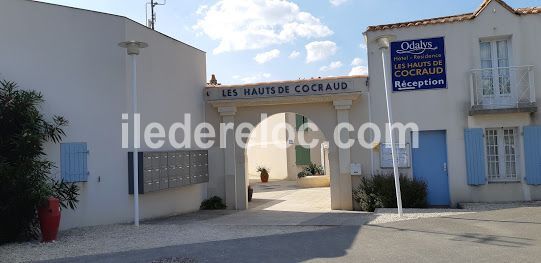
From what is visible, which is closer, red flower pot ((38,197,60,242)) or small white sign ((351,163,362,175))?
red flower pot ((38,197,60,242))

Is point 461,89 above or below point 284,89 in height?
below

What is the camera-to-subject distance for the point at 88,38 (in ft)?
35.0

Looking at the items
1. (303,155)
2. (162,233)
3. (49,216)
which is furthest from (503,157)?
(303,155)

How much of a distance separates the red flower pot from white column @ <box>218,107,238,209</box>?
5.97m

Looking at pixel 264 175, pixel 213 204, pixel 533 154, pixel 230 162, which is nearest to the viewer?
pixel 533 154

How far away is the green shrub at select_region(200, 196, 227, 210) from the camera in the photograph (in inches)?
546

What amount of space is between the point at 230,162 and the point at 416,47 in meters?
6.11

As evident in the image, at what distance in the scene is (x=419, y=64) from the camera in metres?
12.6

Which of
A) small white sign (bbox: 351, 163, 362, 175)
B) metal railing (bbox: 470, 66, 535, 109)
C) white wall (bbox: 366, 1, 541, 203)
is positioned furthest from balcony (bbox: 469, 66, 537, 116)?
small white sign (bbox: 351, 163, 362, 175)

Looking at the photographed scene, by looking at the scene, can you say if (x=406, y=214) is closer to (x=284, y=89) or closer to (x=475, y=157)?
(x=475, y=157)

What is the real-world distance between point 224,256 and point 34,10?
664 cm

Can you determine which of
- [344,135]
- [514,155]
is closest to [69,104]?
[344,135]

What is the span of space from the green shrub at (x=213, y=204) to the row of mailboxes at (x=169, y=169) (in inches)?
24.6

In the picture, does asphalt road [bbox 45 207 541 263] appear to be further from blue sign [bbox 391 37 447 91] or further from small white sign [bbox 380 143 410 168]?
blue sign [bbox 391 37 447 91]
